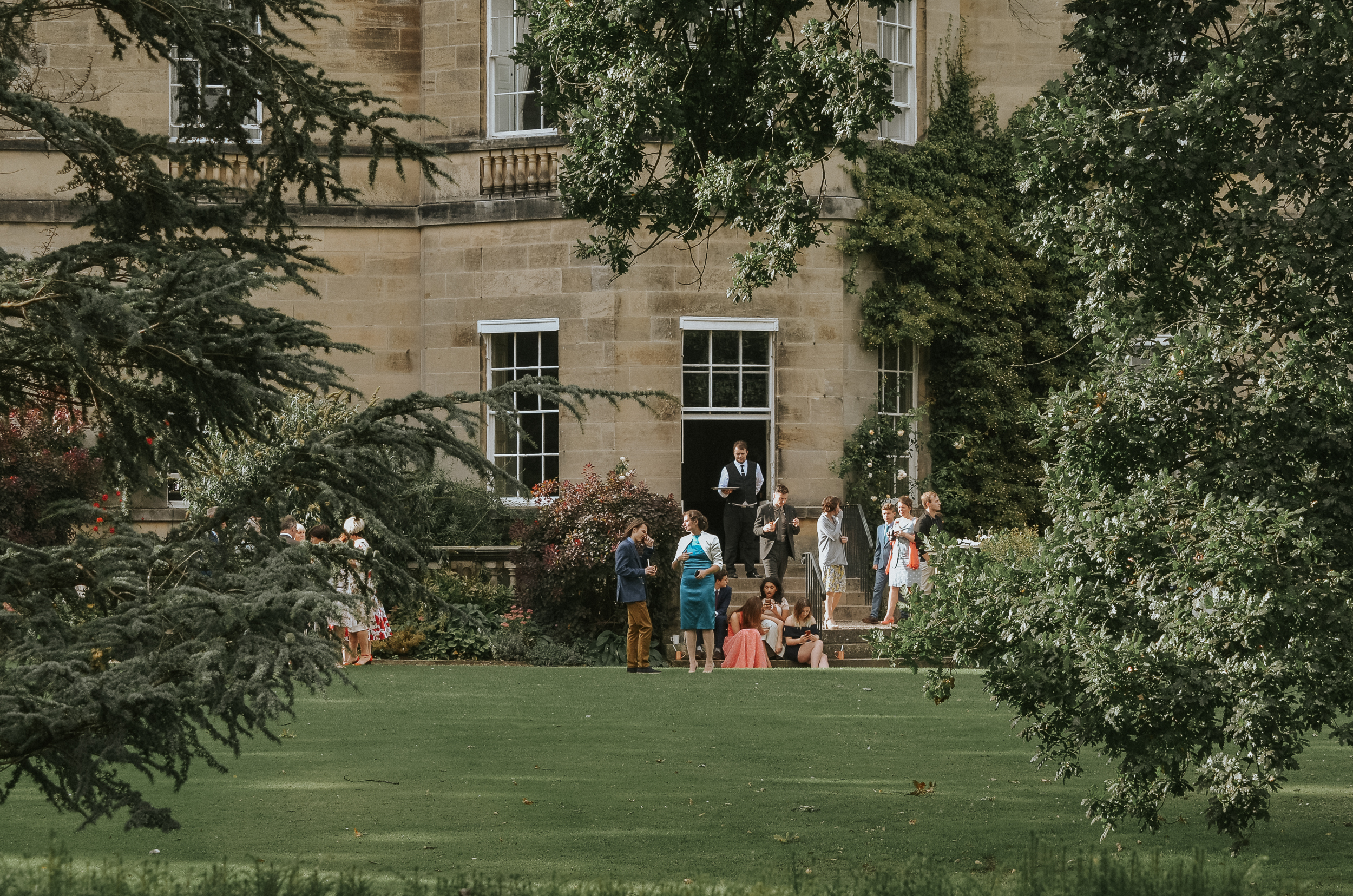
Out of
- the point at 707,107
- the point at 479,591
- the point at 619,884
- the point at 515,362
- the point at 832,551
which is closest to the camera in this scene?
the point at 619,884

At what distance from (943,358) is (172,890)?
17447 millimetres

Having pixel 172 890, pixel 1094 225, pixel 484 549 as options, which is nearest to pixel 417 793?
pixel 172 890

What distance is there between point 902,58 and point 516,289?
684cm

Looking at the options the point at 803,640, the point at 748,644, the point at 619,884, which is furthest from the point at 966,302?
the point at 619,884

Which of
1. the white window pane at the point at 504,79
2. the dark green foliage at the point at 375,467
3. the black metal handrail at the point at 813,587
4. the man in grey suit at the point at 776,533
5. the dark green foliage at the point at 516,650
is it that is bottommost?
the dark green foliage at the point at 516,650

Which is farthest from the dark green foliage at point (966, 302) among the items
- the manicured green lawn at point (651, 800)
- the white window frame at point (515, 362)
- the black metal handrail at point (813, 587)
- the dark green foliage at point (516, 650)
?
the manicured green lawn at point (651, 800)

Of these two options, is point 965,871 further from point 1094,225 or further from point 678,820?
point 1094,225

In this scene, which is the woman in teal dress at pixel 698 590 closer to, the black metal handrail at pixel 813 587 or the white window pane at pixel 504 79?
the black metal handrail at pixel 813 587

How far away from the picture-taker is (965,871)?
22.2 ft

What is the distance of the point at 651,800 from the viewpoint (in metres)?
8.38

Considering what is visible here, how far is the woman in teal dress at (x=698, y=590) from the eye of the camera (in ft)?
53.3

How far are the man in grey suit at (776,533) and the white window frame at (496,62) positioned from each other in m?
6.26

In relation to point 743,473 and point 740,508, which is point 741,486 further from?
point 740,508

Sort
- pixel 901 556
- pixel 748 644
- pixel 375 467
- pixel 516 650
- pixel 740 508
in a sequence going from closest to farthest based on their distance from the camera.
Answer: pixel 375 467
pixel 748 644
pixel 516 650
pixel 901 556
pixel 740 508
